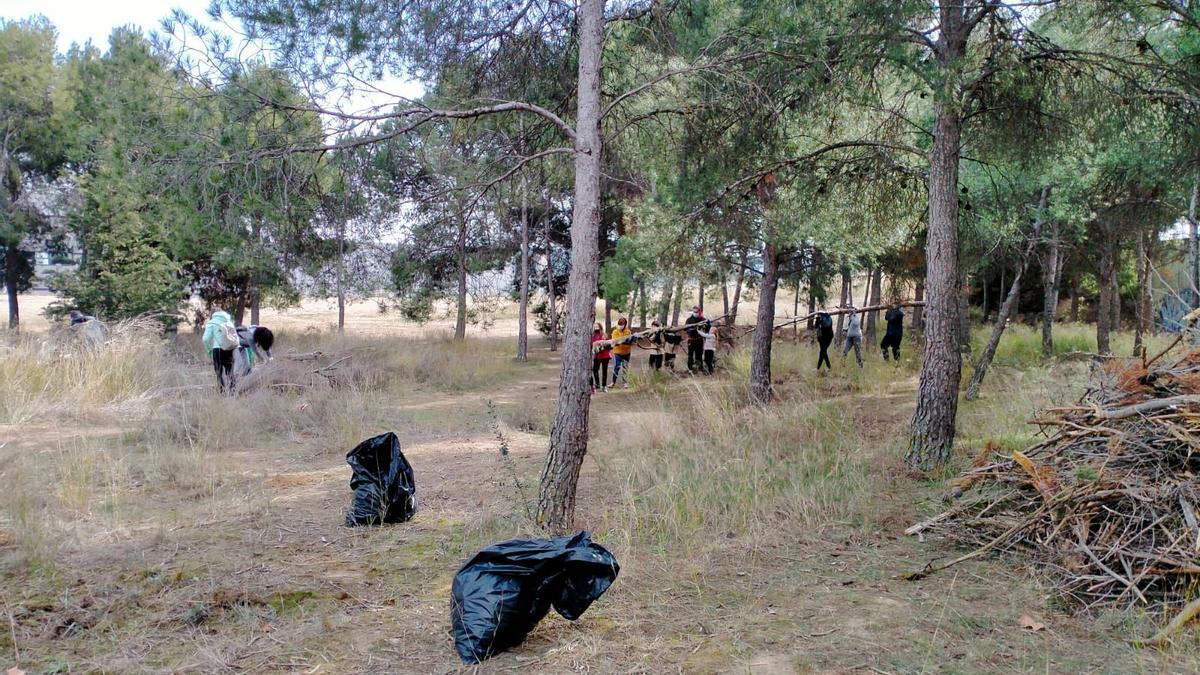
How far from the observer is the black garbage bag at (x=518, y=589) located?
3.79m

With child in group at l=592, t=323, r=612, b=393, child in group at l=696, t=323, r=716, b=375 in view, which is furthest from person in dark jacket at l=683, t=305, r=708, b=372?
child in group at l=592, t=323, r=612, b=393

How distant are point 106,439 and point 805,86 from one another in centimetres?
862

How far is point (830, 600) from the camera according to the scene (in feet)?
15.0

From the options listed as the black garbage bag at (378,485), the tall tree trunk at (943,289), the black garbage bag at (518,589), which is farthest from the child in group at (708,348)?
the black garbage bag at (518,589)

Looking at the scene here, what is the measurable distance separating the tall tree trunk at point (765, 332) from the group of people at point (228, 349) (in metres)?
8.13

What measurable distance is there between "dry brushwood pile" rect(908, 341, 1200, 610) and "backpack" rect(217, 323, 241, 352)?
1015cm

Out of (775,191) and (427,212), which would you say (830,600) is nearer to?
(427,212)

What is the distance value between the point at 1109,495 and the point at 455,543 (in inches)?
170

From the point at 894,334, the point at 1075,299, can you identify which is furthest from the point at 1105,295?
the point at 1075,299

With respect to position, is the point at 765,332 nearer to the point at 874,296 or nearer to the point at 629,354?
the point at 629,354

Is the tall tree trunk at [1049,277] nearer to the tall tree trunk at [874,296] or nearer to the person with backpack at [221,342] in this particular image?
the tall tree trunk at [874,296]

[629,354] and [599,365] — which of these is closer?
[599,365]

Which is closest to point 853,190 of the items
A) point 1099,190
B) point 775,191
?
point 775,191

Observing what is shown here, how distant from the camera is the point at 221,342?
1174 centimetres
